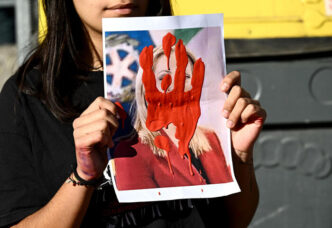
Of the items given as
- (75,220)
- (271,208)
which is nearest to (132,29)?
(75,220)

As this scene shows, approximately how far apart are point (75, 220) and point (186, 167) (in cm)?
28

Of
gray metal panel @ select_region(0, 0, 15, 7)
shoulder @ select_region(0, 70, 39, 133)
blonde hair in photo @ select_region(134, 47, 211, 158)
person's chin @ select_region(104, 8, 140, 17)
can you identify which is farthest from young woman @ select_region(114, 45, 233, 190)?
gray metal panel @ select_region(0, 0, 15, 7)

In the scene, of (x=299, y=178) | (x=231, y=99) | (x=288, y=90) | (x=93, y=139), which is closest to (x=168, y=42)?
(x=231, y=99)

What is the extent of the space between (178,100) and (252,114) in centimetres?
17

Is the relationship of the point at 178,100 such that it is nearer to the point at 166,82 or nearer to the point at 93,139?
the point at 166,82

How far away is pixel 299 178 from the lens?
2.45 metres

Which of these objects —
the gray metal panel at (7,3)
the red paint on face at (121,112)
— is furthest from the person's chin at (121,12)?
the gray metal panel at (7,3)

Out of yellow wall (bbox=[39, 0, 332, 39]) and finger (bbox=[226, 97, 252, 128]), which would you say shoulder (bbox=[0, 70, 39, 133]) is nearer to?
finger (bbox=[226, 97, 252, 128])

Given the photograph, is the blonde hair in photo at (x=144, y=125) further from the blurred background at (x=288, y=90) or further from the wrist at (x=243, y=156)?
the blurred background at (x=288, y=90)

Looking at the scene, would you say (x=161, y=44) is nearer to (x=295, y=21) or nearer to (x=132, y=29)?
(x=132, y=29)

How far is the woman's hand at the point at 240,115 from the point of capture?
124cm

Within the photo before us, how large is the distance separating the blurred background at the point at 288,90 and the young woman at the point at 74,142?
105 centimetres

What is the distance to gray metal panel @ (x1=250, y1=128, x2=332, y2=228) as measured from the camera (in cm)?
245

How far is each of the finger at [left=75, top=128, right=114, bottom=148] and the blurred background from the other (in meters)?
1.32
